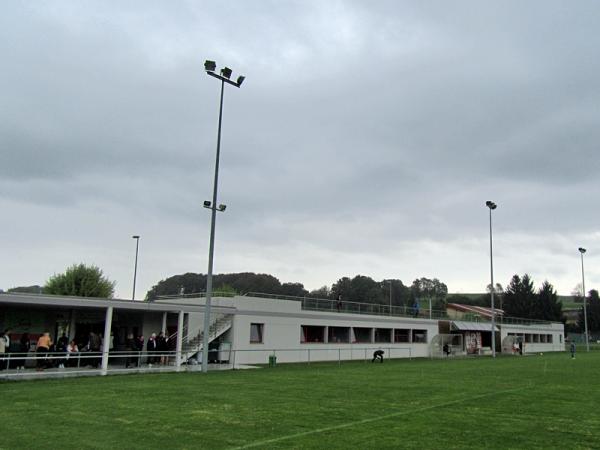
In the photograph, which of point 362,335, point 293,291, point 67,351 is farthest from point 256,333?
point 293,291

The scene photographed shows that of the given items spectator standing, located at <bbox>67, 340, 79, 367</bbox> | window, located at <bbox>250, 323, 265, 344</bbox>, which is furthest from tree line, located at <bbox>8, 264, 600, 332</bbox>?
spectator standing, located at <bbox>67, 340, 79, 367</bbox>

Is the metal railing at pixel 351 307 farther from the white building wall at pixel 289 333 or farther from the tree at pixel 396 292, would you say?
the tree at pixel 396 292

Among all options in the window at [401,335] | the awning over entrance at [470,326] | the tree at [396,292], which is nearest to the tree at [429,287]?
the tree at [396,292]

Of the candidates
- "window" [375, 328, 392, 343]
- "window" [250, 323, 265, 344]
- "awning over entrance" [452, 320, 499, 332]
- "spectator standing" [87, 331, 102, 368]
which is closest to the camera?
"spectator standing" [87, 331, 102, 368]

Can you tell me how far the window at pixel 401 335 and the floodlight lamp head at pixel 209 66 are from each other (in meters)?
32.5

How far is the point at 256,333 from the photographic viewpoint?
3844cm

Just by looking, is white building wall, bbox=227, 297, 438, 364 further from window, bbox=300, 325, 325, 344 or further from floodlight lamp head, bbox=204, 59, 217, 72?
floodlight lamp head, bbox=204, 59, 217, 72

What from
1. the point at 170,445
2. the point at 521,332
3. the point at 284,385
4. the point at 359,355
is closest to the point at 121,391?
the point at 284,385

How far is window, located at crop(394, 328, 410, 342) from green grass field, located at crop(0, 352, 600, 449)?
103 feet

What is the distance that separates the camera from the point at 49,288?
57031mm

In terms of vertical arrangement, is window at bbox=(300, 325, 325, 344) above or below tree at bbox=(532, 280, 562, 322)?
below

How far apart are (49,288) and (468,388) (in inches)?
1915

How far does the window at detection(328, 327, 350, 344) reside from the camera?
44.9m

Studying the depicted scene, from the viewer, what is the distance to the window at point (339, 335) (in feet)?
147
